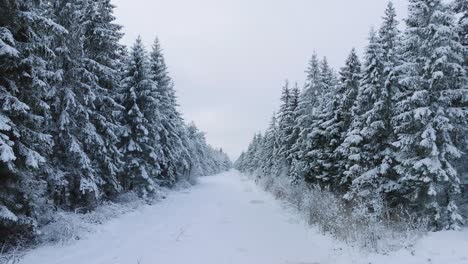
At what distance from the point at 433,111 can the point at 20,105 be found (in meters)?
12.3

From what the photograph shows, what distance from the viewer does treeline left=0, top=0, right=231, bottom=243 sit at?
8.20 metres

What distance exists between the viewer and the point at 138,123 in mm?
21219

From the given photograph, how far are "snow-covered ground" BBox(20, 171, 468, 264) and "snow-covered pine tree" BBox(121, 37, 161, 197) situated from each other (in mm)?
5440

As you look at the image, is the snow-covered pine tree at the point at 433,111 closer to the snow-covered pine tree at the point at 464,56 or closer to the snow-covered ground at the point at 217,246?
the snow-covered pine tree at the point at 464,56

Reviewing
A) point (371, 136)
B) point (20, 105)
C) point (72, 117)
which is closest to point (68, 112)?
point (72, 117)

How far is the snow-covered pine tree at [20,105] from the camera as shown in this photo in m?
7.81

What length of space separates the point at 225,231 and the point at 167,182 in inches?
709

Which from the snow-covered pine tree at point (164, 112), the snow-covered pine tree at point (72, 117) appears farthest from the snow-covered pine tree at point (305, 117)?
the snow-covered pine tree at point (72, 117)

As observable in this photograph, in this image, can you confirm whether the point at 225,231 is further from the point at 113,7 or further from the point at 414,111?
the point at 113,7

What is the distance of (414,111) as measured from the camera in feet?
36.4

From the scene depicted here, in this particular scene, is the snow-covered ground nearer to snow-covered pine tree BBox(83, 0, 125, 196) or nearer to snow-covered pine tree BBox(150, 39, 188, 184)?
snow-covered pine tree BBox(83, 0, 125, 196)

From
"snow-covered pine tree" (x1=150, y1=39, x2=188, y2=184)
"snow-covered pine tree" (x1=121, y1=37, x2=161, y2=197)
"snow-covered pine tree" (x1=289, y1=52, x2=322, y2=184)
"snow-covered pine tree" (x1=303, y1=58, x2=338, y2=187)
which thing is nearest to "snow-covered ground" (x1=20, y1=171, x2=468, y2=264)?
"snow-covered pine tree" (x1=303, y1=58, x2=338, y2=187)

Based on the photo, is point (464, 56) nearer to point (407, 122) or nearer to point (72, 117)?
point (407, 122)

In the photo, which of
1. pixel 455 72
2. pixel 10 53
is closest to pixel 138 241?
pixel 10 53
